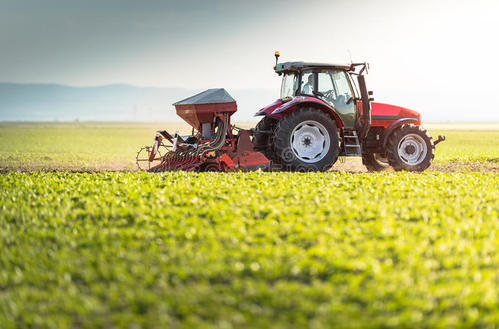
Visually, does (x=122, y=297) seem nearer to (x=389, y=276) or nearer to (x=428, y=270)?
(x=389, y=276)

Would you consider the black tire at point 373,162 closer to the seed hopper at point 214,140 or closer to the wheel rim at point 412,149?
the wheel rim at point 412,149

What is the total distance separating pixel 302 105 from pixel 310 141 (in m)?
0.92

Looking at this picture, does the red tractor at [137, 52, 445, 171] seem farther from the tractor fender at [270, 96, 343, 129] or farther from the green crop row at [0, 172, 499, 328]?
the green crop row at [0, 172, 499, 328]

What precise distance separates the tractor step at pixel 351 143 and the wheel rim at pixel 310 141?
2.24 ft

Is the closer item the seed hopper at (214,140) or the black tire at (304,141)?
the black tire at (304,141)

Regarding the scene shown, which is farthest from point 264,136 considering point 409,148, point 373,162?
point 409,148

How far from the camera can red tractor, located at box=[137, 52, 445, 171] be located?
1199cm

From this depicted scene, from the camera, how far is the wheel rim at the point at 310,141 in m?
12.2

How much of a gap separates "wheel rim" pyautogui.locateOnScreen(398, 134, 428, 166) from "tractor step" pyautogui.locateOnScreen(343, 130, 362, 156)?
66.2 inches

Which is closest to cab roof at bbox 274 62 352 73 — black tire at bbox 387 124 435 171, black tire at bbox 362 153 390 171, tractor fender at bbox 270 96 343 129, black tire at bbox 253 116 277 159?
tractor fender at bbox 270 96 343 129

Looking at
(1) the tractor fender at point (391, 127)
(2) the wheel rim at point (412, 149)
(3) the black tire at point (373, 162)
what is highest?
(1) the tractor fender at point (391, 127)

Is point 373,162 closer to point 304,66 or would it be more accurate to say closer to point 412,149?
point 412,149

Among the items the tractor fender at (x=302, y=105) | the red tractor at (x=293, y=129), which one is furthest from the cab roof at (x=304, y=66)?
the tractor fender at (x=302, y=105)

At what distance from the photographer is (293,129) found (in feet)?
39.1
